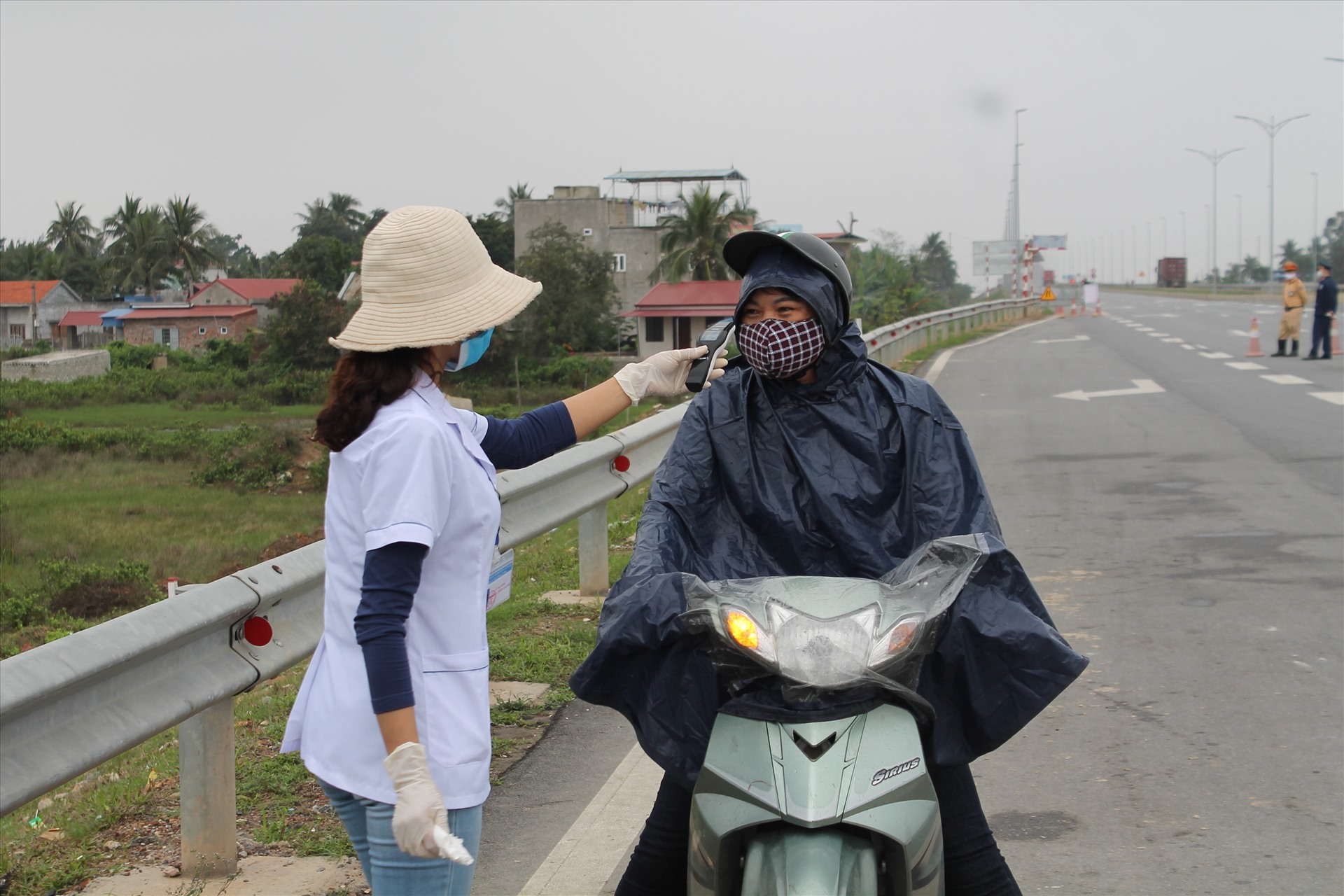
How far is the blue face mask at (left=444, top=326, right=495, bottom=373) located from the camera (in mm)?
2609

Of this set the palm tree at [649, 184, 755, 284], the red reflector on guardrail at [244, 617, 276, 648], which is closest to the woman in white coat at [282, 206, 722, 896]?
the red reflector on guardrail at [244, 617, 276, 648]

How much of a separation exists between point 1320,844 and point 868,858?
89.7 inches

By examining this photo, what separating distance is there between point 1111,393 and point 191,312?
8193 cm

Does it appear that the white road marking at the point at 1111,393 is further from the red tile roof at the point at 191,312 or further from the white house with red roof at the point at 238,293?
the white house with red roof at the point at 238,293

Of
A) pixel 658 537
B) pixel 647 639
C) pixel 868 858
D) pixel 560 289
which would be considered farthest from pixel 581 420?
pixel 560 289

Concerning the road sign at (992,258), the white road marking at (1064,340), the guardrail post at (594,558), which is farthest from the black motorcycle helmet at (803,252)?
the road sign at (992,258)

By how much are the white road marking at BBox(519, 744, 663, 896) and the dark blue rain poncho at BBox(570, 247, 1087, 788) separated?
1.21 metres

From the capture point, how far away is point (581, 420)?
319 cm

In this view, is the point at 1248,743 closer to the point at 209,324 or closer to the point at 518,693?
the point at 518,693

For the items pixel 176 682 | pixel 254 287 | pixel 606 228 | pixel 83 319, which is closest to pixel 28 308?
pixel 83 319

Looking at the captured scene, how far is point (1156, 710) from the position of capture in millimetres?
5219

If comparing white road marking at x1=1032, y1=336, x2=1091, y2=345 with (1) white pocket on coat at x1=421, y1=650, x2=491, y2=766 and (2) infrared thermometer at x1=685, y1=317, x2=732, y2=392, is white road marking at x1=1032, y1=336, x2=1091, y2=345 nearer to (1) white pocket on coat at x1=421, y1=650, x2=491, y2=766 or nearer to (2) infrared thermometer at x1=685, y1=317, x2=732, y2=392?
(2) infrared thermometer at x1=685, y1=317, x2=732, y2=392

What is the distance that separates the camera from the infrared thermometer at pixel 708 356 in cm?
350

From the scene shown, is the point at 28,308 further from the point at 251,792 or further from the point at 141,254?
the point at 251,792
